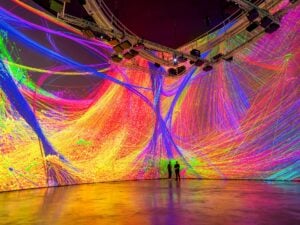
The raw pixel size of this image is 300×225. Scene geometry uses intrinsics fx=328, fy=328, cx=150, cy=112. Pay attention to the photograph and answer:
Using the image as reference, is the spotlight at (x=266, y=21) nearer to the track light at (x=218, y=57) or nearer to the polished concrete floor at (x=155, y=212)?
the track light at (x=218, y=57)

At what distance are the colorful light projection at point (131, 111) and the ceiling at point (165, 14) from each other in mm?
1790

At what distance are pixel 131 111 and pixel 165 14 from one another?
4487mm

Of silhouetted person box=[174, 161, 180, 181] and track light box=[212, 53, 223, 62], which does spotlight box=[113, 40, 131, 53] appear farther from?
silhouetted person box=[174, 161, 180, 181]

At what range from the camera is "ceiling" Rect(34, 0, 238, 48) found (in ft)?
33.4

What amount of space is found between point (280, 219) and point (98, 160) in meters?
8.44

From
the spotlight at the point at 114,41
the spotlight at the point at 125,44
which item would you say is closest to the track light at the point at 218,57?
the spotlight at the point at 125,44

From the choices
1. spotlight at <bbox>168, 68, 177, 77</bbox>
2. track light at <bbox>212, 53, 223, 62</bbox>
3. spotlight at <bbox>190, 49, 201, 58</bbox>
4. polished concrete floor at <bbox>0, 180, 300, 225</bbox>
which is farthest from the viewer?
spotlight at <bbox>168, 68, 177, 77</bbox>

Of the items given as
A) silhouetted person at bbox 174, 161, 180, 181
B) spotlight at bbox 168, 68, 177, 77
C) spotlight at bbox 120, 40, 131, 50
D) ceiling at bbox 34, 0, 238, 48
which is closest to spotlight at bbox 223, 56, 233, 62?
ceiling at bbox 34, 0, 238, 48

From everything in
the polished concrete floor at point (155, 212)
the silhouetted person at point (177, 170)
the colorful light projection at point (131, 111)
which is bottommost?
the polished concrete floor at point (155, 212)

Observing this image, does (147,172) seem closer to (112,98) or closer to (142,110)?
(142,110)

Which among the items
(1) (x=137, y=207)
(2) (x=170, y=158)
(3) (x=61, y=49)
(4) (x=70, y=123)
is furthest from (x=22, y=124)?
(2) (x=170, y=158)

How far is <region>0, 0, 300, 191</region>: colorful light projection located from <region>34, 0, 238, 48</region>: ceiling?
179 centimetres

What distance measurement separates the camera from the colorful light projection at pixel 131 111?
9992mm

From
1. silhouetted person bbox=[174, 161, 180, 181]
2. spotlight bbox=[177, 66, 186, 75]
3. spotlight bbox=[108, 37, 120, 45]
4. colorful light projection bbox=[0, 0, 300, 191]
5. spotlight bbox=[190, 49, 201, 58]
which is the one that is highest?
spotlight bbox=[177, 66, 186, 75]
